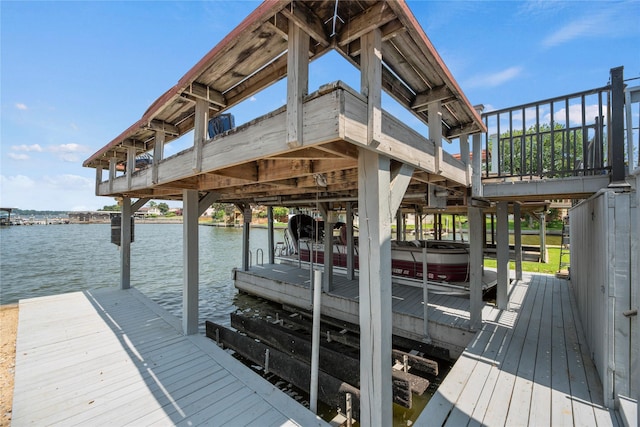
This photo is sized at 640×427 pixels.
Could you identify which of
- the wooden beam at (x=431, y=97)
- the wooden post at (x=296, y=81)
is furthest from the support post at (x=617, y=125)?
the wooden post at (x=296, y=81)

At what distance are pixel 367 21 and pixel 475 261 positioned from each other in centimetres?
428

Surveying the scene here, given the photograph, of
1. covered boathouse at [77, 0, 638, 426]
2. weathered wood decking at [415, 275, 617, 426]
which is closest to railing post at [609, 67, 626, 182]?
covered boathouse at [77, 0, 638, 426]

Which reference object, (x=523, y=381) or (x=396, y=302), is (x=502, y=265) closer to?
(x=396, y=302)

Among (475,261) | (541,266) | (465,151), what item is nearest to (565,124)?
(465,151)

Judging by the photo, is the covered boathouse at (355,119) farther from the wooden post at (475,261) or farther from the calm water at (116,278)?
the calm water at (116,278)

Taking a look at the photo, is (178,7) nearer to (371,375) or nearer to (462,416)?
(371,375)

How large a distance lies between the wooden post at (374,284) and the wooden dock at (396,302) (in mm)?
3443

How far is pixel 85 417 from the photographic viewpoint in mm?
2742

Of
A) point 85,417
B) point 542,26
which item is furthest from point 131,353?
point 542,26

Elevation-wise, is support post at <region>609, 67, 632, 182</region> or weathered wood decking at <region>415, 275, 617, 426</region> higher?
support post at <region>609, 67, 632, 182</region>

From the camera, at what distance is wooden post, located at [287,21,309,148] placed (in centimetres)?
168

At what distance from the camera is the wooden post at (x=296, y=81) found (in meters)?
1.68

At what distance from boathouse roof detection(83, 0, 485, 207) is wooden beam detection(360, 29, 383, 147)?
9 centimetres

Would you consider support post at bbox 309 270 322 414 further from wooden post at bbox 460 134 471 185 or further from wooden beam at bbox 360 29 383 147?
wooden post at bbox 460 134 471 185
